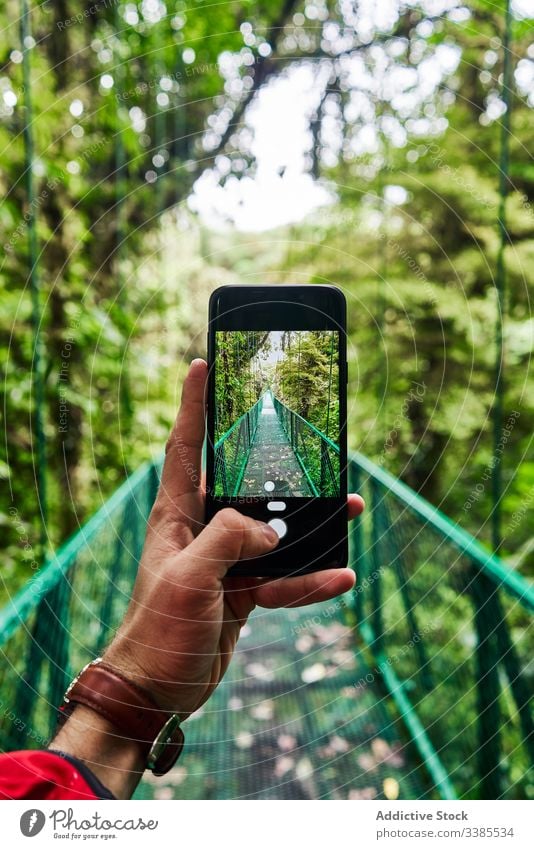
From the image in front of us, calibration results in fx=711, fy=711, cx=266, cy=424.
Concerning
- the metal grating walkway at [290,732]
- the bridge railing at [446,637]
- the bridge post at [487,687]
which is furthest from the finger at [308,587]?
the metal grating walkway at [290,732]

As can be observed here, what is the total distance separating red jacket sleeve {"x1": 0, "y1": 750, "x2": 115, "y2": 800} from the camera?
0.59 metres

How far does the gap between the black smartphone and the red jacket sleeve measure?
0.21 metres

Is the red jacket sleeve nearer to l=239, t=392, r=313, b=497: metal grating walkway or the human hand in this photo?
the human hand

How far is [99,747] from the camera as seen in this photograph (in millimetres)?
634

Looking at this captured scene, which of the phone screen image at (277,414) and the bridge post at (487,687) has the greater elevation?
the phone screen image at (277,414)

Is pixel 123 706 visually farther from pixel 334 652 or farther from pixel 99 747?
pixel 334 652

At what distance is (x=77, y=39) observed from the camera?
250cm

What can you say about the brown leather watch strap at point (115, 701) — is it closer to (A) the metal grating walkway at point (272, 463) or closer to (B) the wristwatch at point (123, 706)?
(B) the wristwatch at point (123, 706)

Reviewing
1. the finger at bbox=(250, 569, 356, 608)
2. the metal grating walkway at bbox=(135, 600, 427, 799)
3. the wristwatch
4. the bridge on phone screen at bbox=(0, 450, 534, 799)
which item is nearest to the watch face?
the wristwatch

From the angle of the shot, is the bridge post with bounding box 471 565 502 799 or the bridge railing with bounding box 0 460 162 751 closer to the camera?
the bridge railing with bounding box 0 460 162 751

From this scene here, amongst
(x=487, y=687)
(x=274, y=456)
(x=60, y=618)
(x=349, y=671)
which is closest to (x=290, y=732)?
(x=349, y=671)

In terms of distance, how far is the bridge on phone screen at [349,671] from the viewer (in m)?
1.10

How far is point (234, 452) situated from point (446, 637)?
157cm
